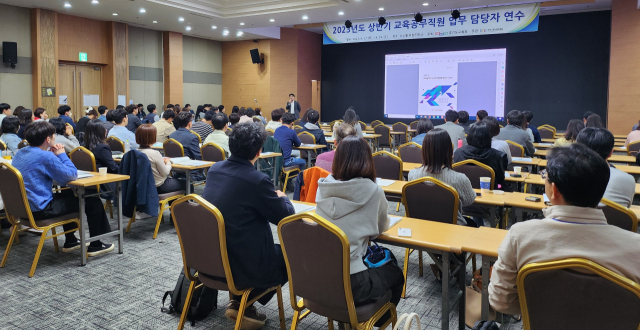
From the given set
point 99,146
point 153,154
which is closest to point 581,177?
point 153,154

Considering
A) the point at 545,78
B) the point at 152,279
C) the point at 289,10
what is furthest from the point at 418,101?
the point at 152,279

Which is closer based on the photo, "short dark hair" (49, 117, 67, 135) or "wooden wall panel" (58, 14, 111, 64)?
"short dark hair" (49, 117, 67, 135)

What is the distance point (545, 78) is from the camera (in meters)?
11.9

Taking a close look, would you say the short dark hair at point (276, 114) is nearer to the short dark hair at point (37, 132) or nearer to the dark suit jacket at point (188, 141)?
the dark suit jacket at point (188, 141)

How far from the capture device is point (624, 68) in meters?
9.93

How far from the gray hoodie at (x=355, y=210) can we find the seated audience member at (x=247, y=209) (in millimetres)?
334

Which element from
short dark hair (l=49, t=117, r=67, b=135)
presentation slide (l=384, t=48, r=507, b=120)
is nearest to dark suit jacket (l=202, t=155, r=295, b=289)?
short dark hair (l=49, t=117, r=67, b=135)

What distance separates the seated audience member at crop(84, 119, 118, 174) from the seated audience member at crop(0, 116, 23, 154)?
41.1 inches

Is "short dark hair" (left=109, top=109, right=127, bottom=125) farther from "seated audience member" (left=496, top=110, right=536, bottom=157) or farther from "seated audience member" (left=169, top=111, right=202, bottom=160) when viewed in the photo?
"seated audience member" (left=496, top=110, right=536, bottom=157)

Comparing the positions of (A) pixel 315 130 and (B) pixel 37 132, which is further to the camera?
(A) pixel 315 130

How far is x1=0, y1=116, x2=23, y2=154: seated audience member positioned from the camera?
5105mm

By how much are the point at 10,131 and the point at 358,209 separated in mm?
4870

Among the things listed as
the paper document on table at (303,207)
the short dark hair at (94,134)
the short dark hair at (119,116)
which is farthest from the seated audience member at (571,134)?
the short dark hair at (119,116)

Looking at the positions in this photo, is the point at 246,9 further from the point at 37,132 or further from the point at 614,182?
the point at 614,182
